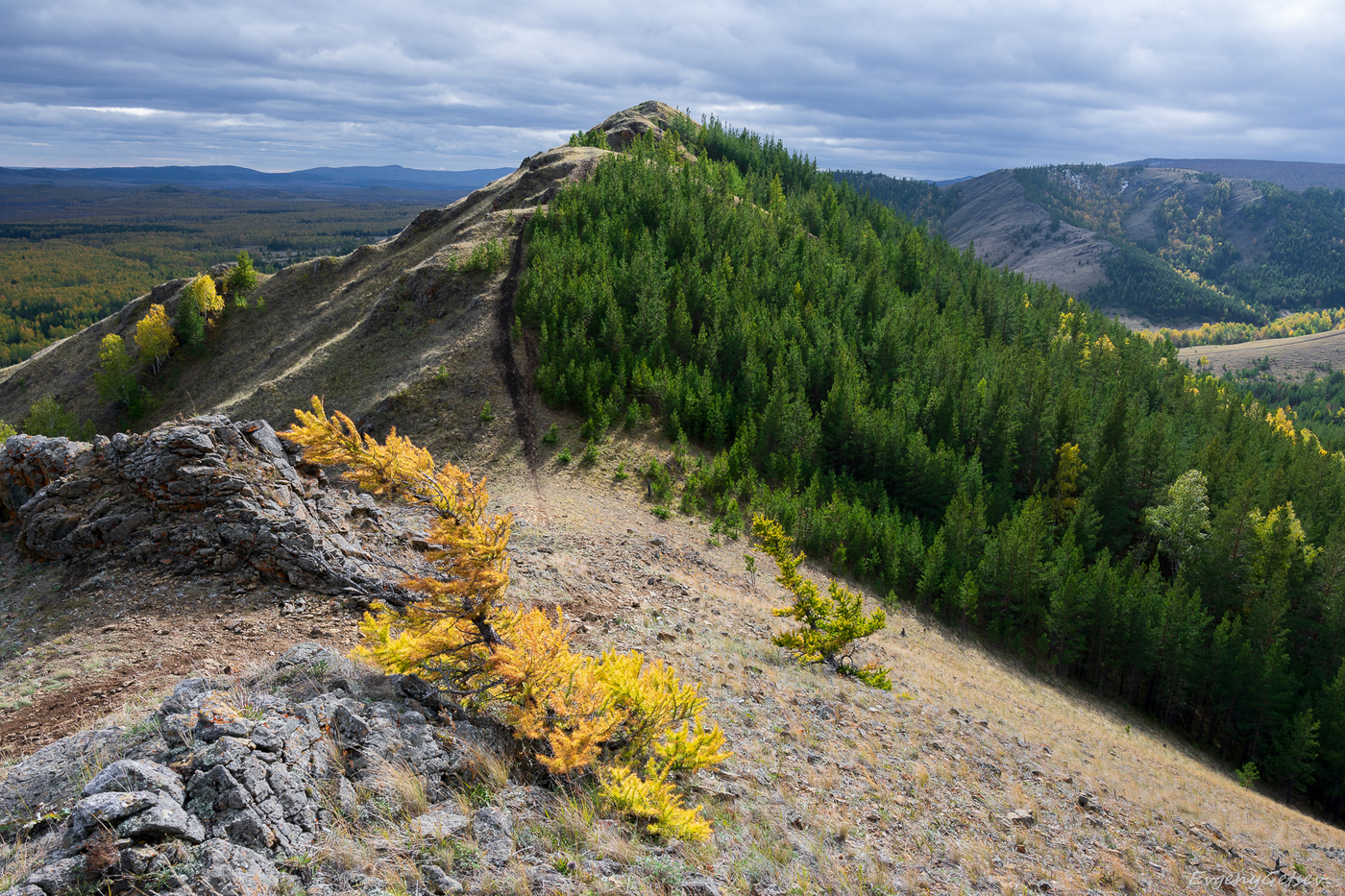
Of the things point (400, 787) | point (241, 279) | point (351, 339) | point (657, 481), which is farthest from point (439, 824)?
point (241, 279)

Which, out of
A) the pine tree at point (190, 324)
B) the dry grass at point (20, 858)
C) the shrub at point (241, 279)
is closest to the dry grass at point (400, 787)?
the dry grass at point (20, 858)

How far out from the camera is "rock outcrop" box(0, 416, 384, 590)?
18.1m

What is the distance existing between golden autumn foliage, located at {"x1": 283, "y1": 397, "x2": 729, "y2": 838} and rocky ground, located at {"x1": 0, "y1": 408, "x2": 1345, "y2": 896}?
80 centimetres

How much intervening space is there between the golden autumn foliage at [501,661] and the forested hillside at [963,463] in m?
30.1

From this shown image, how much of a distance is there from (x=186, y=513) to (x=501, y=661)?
1325 cm

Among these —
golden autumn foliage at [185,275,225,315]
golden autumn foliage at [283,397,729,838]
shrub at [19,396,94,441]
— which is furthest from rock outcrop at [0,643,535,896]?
golden autumn foliage at [185,275,225,315]

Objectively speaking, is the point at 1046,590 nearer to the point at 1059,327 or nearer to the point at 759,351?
the point at 759,351

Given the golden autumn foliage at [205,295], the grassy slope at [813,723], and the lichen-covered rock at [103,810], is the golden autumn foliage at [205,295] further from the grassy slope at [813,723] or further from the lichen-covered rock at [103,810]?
the lichen-covered rock at [103,810]

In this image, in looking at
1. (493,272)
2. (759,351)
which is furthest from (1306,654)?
(493,272)

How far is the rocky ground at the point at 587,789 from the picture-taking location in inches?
357

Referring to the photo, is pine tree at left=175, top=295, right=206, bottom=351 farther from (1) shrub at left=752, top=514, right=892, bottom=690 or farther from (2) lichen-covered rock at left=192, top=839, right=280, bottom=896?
(2) lichen-covered rock at left=192, top=839, right=280, bottom=896

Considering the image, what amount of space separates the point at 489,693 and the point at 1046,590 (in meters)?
46.7

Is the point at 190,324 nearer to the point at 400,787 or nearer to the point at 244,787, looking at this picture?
the point at 244,787

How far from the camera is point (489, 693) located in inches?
538
